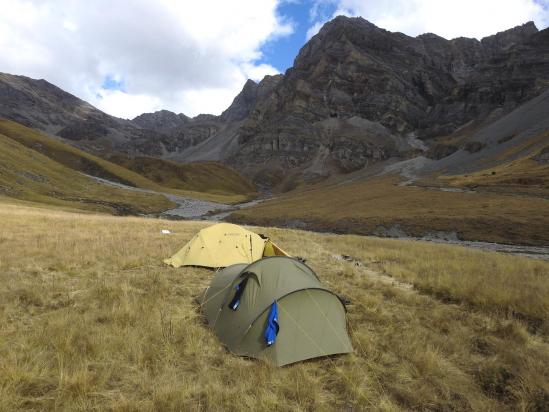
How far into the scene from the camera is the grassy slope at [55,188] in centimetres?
6328

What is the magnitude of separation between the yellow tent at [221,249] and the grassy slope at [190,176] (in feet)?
449

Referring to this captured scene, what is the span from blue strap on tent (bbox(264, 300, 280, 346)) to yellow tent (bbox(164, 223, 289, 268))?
8101 millimetres

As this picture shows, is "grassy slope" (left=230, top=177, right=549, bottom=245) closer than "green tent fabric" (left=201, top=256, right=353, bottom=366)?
No

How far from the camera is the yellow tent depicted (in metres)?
15.6

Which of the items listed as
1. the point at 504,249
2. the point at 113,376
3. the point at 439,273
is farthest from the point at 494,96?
the point at 113,376

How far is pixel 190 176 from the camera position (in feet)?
542

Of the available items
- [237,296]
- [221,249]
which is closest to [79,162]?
[221,249]

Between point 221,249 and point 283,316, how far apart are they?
870 centimetres

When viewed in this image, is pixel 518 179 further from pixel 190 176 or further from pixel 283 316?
pixel 190 176

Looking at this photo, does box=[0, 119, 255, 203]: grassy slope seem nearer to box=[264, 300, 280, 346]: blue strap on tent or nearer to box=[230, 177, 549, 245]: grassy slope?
box=[230, 177, 549, 245]: grassy slope

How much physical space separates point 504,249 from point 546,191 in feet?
106

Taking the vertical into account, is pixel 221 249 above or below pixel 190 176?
below

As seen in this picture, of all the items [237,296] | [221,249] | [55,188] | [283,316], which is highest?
[55,188]

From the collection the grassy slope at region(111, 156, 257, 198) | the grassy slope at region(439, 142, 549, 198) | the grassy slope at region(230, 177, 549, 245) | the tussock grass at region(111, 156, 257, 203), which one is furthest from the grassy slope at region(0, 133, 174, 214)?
the grassy slope at region(439, 142, 549, 198)
